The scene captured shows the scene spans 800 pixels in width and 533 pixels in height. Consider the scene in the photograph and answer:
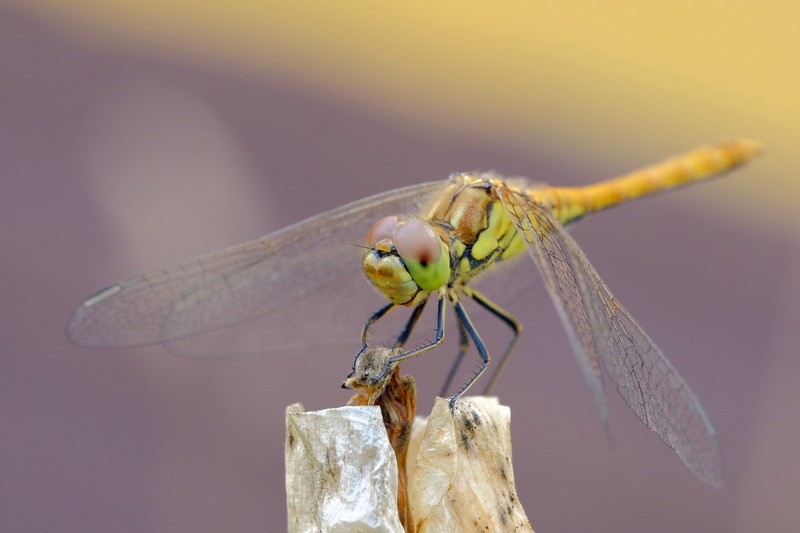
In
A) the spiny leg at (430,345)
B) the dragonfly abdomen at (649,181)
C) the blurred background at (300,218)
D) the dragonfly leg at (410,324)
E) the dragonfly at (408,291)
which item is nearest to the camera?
the spiny leg at (430,345)

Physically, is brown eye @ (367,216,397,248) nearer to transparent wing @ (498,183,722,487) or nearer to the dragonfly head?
the dragonfly head

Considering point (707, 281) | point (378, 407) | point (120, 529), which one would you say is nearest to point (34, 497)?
point (120, 529)

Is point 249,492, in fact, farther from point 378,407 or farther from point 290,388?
point 378,407

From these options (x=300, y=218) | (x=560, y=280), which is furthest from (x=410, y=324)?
(x=300, y=218)

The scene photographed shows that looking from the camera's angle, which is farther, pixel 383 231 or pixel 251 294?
pixel 251 294

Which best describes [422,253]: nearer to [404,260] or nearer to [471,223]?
[404,260]

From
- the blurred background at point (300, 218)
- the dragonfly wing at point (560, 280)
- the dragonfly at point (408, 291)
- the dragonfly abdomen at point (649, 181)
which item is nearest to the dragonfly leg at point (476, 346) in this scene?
the dragonfly at point (408, 291)

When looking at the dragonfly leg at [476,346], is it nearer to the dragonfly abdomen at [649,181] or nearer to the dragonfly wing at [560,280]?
the dragonfly wing at [560,280]
